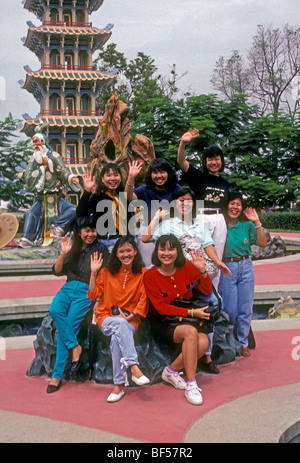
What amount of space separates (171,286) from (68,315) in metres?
0.81

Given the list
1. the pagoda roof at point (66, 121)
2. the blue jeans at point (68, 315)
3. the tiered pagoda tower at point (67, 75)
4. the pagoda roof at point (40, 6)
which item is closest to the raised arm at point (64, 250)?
the blue jeans at point (68, 315)

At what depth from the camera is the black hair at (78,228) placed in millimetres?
4059

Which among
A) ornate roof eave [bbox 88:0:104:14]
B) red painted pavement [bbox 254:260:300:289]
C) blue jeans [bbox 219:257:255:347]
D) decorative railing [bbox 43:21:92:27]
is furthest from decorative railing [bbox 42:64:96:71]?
blue jeans [bbox 219:257:255:347]

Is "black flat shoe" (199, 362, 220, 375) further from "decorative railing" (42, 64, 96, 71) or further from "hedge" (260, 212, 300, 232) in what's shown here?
"decorative railing" (42, 64, 96, 71)

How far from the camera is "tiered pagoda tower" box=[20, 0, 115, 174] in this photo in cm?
2727

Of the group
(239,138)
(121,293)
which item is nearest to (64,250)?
(121,293)

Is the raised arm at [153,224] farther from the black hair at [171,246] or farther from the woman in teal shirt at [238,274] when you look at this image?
the woman in teal shirt at [238,274]

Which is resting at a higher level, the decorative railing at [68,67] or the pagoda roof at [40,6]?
the pagoda roof at [40,6]

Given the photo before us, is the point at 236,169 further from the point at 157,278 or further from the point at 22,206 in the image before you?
the point at 157,278

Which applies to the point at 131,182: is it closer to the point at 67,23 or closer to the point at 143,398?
the point at 143,398

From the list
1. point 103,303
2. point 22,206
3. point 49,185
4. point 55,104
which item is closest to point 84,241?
point 103,303
